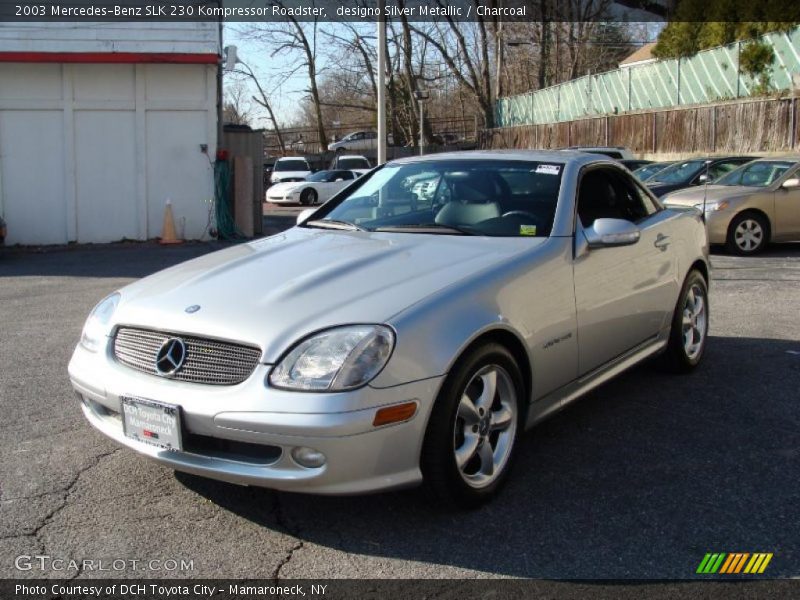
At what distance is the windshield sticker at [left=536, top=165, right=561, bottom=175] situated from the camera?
4.76 m

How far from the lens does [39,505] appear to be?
12.3ft

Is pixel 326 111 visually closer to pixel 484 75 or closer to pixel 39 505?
pixel 484 75

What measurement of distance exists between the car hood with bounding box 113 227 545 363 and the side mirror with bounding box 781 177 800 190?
9363 millimetres

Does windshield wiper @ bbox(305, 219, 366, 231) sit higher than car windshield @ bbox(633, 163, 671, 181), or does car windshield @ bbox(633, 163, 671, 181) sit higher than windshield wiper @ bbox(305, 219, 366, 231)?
car windshield @ bbox(633, 163, 671, 181)

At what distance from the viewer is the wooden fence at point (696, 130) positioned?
21328 millimetres

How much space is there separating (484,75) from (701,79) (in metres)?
19.2

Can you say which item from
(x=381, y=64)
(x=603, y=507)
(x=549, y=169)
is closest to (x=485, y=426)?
(x=603, y=507)

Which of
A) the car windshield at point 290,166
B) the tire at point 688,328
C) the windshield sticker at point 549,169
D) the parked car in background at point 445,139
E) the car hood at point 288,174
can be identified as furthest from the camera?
the parked car in background at point 445,139

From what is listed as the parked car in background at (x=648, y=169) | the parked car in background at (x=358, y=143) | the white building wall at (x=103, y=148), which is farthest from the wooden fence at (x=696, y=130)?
the parked car in background at (x=358, y=143)

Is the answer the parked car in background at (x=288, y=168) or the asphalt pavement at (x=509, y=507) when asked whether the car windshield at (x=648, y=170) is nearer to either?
the asphalt pavement at (x=509, y=507)

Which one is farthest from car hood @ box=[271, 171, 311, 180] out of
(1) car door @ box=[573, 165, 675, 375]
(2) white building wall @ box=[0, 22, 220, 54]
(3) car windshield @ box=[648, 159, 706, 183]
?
(1) car door @ box=[573, 165, 675, 375]

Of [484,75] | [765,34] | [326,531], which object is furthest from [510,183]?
[484,75]

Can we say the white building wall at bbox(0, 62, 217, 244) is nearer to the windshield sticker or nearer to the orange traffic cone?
the orange traffic cone

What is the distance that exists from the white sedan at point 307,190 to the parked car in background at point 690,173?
40.6 feet
